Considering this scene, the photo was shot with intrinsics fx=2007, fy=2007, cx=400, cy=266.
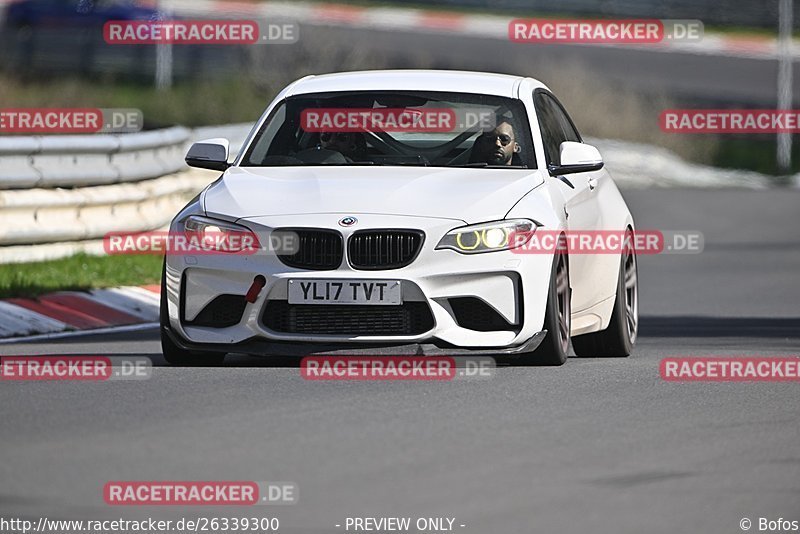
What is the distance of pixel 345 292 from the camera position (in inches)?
370

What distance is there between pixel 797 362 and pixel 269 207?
9.97 feet

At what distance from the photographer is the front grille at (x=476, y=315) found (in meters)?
9.45

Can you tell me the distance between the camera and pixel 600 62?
4559 centimetres

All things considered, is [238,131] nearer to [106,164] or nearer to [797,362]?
[106,164]

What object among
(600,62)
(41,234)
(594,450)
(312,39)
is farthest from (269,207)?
(600,62)

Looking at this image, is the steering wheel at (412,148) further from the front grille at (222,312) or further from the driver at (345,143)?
the front grille at (222,312)

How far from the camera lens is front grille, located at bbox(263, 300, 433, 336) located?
9430 mm
